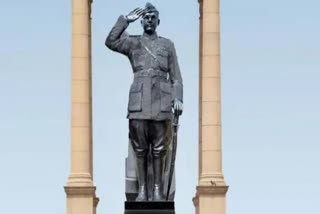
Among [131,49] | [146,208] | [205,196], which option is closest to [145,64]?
[131,49]

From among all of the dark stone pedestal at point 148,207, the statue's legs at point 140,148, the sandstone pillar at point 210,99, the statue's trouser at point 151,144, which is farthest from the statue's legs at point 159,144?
the sandstone pillar at point 210,99

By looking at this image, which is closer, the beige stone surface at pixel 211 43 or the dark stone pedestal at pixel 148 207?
the dark stone pedestal at pixel 148 207

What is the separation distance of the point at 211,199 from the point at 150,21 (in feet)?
86.1

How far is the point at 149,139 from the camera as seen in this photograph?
38.2 metres

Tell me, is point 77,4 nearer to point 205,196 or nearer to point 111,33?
point 205,196

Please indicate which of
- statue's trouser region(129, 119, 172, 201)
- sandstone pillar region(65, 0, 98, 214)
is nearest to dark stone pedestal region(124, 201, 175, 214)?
statue's trouser region(129, 119, 172, 201)

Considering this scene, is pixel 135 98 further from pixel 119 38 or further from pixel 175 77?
pixel 119 38

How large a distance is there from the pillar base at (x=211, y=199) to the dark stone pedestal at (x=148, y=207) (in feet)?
87.7

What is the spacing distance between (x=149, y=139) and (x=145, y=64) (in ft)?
6.58

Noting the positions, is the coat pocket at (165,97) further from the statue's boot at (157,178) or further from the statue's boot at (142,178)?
the statue's boot at (142,178)

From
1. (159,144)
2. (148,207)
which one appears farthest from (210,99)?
(148,207)

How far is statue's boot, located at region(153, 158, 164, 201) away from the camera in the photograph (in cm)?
3809

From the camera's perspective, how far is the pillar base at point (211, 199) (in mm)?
64188

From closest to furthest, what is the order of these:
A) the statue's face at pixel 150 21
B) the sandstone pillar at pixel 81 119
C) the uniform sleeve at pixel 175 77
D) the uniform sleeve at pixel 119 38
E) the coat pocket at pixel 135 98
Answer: the coat pocket at pixel 135 98
the uniform sleeve at pixel 175 77
the uniform sleeve at pixel 119 38
the statue's face at pixel 150 21
the sandstone pillar at pixel 81 119
